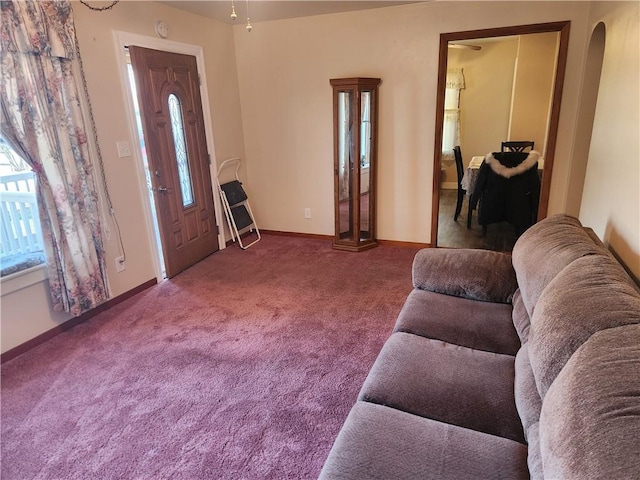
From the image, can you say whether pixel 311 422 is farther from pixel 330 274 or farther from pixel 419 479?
pixel 330 274

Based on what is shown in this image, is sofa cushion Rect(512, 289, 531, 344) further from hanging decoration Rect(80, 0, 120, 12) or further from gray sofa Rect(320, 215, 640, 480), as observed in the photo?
hanging decoration Rect(80, 0, 120, 12)

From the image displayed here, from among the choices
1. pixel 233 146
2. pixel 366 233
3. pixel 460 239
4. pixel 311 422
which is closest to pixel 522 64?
pixel 460 239

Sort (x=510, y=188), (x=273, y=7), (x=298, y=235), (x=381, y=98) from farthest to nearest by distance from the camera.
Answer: (x=298, y=235) < (x=510, y=188) < (x=381, y=98) < (x=273, y=7)

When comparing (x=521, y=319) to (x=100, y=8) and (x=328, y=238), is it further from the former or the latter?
(x=100, y=8)

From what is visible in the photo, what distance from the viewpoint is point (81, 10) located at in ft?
9.09

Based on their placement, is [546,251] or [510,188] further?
[510,188]

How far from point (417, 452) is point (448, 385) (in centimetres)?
37

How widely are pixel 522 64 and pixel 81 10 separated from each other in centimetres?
561

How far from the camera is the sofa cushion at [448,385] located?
4.41ft

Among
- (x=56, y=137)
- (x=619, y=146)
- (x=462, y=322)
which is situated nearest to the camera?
(x=462, y=322)

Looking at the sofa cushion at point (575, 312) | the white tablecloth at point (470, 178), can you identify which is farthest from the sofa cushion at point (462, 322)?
the white tablecloth at point (470, 178)

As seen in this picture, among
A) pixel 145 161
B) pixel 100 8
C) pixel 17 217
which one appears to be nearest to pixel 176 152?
pixel 145 161

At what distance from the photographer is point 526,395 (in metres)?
1.32

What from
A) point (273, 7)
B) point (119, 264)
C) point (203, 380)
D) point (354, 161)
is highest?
point (273, 7)
